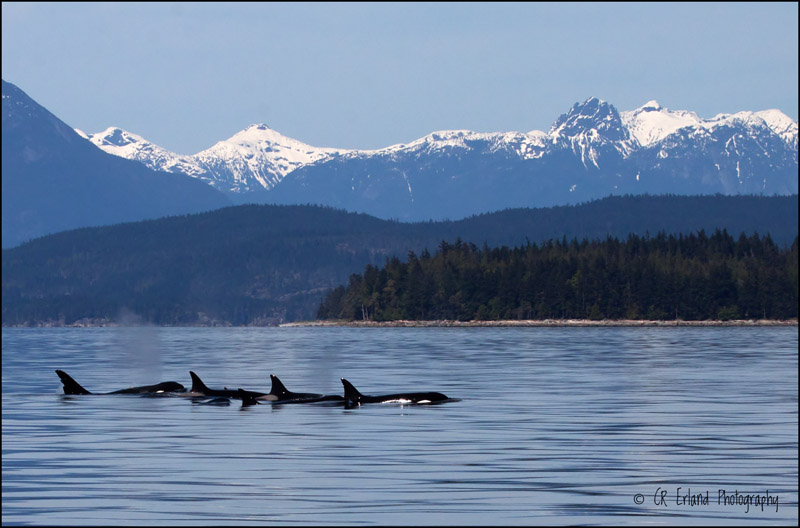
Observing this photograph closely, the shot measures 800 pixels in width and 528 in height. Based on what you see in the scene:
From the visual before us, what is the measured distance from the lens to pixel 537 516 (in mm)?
26438

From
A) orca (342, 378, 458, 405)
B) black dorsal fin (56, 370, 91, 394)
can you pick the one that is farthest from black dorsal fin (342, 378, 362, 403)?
black dorsal fin (56, 370, 91, 394)

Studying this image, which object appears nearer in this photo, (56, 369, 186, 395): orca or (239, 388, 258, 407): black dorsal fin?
(239, 388, 258, 407): black dorsal fin

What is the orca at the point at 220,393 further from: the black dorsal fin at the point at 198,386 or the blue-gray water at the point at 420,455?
the blue-gray water at the point at 420,455

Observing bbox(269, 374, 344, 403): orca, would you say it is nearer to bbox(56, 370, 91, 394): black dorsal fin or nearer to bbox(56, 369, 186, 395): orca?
bbox(56, 369, 186, 395): orca

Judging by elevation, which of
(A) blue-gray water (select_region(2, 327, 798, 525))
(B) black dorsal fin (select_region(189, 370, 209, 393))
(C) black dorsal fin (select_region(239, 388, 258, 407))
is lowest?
(A) blue-gray water (select_region(2, 327, 798, 525))

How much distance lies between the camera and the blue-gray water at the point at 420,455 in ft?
89.7

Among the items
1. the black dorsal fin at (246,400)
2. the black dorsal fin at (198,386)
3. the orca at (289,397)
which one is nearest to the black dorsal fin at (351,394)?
the orca at (289,397)

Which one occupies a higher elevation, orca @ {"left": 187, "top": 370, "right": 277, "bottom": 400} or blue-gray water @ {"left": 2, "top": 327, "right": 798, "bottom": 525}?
orca @ {"left": 187, "top": 370, "right": 277, "bottom": 400}

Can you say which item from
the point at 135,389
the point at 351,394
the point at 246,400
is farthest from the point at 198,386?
the point at 351,394

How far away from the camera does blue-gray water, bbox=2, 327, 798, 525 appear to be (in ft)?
89.7

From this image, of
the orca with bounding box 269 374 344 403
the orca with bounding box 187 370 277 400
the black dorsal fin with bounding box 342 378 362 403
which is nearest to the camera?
the black dorsal fin with bounding box 342 378 362 403

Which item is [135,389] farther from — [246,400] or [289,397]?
[289,397]

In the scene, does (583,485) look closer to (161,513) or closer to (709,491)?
Answer: (709,491)

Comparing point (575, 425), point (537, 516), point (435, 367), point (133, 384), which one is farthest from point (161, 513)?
point (435, 367)
